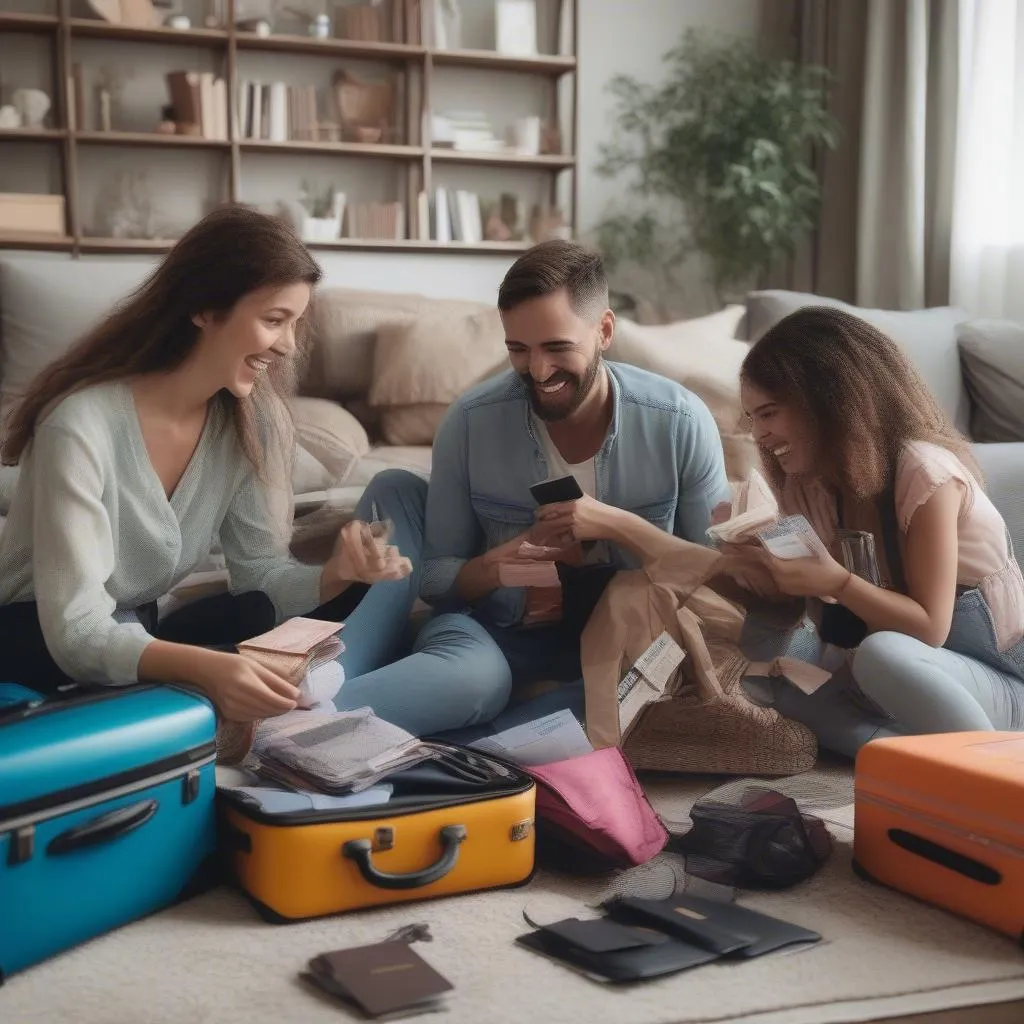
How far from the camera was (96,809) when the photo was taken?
1310mm

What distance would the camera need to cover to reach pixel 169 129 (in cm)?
420

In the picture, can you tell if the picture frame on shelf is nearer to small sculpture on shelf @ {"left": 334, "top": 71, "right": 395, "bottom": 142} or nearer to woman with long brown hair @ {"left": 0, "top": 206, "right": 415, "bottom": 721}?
small sculpture on shelf @ {"left": 334, "top": 71, "right": 395, "bottom": 142}

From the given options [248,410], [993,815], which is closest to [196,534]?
[248,410]

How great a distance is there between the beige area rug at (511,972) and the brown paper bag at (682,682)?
1.42ft

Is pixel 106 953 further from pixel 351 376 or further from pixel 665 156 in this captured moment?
pixel 665 156

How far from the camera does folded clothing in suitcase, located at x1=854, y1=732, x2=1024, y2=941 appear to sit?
1390 millimetres

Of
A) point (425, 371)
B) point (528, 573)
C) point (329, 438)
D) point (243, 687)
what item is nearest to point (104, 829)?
point (243, 687)

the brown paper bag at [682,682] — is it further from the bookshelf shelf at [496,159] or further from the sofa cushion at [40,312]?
the bookshelf shelf at [496,159]

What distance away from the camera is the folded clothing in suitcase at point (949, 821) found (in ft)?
4.56

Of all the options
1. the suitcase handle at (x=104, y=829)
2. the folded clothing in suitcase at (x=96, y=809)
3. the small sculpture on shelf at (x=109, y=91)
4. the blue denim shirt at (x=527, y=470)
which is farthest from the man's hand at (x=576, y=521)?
the small sculpture on shelf at (x=109, y=91)

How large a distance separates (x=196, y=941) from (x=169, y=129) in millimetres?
3434

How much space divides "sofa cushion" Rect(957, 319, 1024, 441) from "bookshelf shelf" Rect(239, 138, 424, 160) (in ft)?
6.71

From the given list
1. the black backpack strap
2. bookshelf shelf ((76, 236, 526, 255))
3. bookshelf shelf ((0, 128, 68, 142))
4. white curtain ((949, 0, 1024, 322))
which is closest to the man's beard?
the black backpack strap

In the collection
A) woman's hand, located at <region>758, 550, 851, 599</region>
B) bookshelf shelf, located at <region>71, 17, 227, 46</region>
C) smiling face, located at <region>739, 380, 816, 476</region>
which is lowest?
woman's hand, located at <region>758, 550, 851, 599</region>
